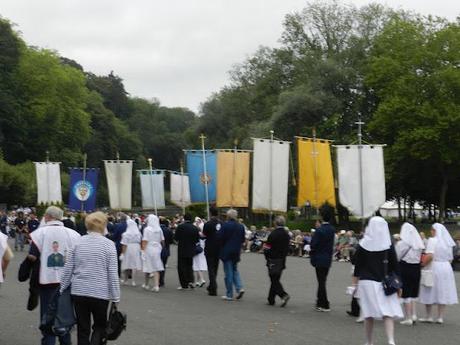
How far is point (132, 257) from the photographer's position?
20.8 meters

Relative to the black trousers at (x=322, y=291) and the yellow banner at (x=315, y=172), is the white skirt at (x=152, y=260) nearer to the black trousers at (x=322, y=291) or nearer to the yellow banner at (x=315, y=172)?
the black trousers at (x=322, y=291)

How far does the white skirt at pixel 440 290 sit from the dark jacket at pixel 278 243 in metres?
3.05

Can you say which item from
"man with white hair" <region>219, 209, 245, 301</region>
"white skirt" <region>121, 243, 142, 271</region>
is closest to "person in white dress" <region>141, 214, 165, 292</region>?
"white skirt" <region>121, 243, 142, 271</region>

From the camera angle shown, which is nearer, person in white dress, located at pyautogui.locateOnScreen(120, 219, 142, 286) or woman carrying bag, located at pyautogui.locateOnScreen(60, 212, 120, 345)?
woman carrying bag, located at pyautogui.locateOnScreen(60, 212, 120, 345)

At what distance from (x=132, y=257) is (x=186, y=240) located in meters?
1.76

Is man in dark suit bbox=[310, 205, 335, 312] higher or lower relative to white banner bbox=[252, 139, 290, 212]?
lower

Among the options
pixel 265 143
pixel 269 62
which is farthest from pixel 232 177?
pixel 269 62

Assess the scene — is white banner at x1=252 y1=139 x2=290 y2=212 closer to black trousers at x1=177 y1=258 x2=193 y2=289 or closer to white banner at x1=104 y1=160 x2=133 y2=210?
white banner at x1=104 y1=160 x2=133 y2=210

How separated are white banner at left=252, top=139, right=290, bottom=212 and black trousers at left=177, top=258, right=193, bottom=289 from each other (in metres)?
12.3

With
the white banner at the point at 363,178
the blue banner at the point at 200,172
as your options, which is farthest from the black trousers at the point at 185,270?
the blue banner at the point at 200,172

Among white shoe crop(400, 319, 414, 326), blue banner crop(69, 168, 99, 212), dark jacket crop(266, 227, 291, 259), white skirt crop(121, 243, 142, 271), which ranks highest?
blue banner crop(69, 168, 99, 212)

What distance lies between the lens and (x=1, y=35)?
265 ft

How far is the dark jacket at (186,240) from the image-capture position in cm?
1972

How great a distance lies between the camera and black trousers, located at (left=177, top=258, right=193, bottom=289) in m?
19.9
